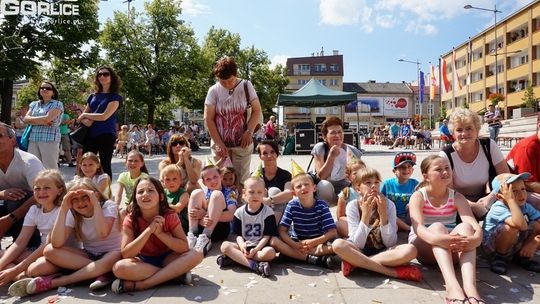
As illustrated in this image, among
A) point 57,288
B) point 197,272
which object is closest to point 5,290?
point 57,288

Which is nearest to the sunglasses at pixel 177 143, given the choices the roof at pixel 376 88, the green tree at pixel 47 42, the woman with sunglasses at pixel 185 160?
the woman with sunglasses at pixel 185 160

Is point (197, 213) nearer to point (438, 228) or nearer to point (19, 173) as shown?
point (19, 173)

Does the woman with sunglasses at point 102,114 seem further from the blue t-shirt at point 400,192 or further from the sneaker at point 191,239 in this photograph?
the blue t-shirt at point 400,192

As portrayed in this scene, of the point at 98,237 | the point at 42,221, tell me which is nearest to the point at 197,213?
the point at 98,237

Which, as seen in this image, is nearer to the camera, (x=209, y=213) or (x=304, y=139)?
(x=209, y=213)

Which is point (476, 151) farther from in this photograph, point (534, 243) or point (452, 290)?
point (452, 290)

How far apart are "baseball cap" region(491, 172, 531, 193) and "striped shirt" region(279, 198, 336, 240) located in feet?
4.69

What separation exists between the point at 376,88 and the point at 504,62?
4490cm

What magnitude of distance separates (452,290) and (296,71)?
7946cm

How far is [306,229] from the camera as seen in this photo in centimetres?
385

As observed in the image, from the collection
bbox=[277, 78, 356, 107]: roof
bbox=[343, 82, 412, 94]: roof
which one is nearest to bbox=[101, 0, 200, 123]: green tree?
bbox=[277, 78, 356, 107]: roof

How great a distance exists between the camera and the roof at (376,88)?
87.8 meters

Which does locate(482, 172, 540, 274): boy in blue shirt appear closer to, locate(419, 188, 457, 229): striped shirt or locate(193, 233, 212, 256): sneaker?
locate(419, 188, 457, 229): striped shirt

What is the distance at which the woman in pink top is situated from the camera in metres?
3.00
